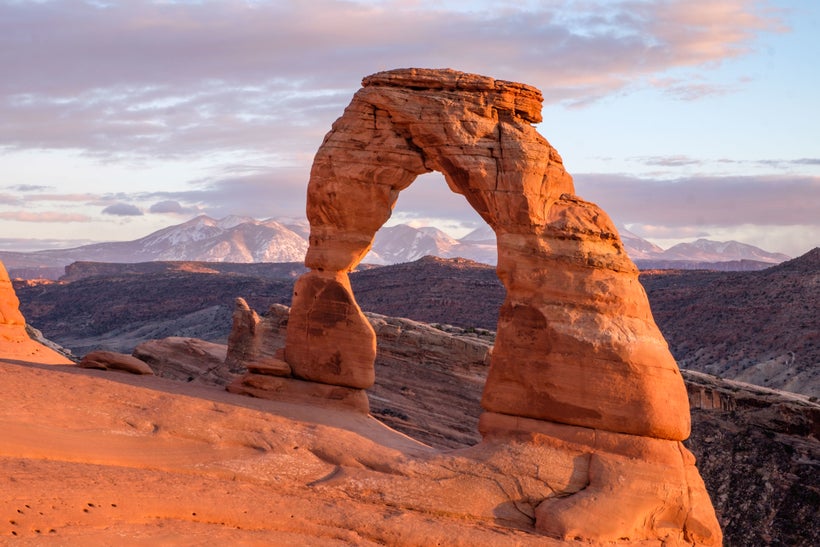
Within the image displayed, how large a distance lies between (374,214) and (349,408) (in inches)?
171

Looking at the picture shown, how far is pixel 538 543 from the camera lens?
16.2m

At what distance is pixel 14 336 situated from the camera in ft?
86.3

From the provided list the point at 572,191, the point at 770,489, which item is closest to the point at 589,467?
the point at 572,191

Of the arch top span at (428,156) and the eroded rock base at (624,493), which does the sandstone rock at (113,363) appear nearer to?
the arch top span at (428,156)

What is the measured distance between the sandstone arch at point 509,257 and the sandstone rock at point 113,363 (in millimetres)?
3289

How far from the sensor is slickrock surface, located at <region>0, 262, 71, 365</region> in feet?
81.7

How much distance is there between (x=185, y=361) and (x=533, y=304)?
658 inches

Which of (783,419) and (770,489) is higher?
(783,419)

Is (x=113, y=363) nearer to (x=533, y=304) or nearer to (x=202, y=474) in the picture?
(x=202, y=474)

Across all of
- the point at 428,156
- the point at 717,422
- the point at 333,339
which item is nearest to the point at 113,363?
the point at 333,339

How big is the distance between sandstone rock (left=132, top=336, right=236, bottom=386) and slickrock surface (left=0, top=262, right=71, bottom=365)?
16.6ft

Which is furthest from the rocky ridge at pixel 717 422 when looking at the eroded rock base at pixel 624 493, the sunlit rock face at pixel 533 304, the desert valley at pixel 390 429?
the eroded rock base at pixel 624 493

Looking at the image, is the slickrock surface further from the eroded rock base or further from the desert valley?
the eroded rock base

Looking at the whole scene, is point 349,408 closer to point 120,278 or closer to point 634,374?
point 634,374
